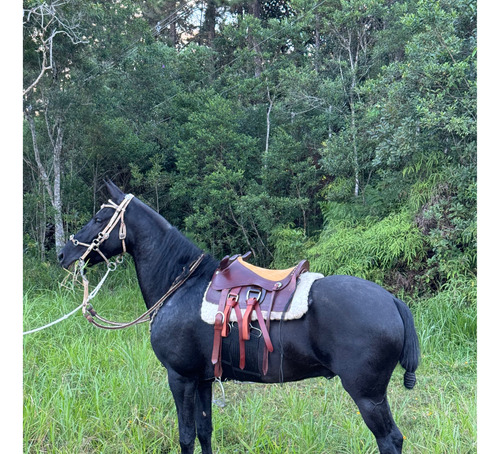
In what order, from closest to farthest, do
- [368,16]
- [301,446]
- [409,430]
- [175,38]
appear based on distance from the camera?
[301,446] → [409,430] → [368,16] → [175,38]

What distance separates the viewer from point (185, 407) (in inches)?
100.0

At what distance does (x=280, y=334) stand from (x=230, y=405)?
1640mm

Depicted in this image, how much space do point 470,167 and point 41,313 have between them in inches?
228

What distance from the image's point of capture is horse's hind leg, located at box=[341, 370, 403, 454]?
7.29ft

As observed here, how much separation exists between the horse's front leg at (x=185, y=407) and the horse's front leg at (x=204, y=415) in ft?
0.33

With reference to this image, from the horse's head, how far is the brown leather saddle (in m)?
Answer: 0.73

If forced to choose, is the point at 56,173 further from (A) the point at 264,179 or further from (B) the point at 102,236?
(B) the point at 102,236

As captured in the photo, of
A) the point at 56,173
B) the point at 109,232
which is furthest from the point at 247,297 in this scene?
the point at 56,173

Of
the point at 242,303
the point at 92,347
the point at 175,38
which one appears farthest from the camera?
the point at 175,38

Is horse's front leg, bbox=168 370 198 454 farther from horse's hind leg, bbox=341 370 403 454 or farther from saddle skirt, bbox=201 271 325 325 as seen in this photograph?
horse's hind leg, bbox=341 370 403 454

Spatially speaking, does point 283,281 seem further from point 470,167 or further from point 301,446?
point 470,167

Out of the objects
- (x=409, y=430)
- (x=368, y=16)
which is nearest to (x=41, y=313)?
(x=409, y=430)

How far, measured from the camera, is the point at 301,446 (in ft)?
9.75

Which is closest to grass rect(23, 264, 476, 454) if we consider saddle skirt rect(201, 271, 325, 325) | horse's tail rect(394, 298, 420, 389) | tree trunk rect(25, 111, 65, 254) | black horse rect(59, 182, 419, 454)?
black horse rect(59, 182, 419, 454)
